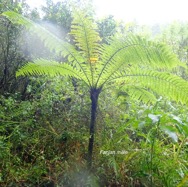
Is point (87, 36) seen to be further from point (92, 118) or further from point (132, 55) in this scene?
point (92, 118)

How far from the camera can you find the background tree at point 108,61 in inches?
86.0

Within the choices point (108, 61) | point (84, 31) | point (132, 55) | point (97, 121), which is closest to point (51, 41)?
point (84, 31)

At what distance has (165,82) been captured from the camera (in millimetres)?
2279

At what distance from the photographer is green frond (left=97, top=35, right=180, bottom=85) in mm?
2150

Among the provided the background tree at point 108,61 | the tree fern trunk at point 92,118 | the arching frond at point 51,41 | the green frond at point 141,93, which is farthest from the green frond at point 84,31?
the green frond at point 141,93

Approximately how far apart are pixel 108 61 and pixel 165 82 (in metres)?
0.59

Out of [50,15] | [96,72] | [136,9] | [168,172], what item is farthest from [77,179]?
[136,9]

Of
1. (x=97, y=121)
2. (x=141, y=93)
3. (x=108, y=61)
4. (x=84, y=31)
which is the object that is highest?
(x=84, y=31)

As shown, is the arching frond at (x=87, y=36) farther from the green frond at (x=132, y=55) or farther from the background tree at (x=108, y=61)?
the green frond at (x=132, y=55)

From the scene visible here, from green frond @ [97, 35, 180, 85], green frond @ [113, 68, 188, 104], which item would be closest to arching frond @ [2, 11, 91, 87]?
green frond @ [97, 35, 180, 85]

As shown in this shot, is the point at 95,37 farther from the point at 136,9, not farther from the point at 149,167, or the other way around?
the point at 136,9

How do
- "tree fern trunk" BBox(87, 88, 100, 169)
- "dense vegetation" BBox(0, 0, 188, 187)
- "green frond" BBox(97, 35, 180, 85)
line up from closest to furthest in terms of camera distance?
"dense vegetation" BBox(0, 0, 188, 187) < "green frond" BBox(97, 35, 180, 85) < "tree fern trunk" BBox(87, 88, 100, 169)

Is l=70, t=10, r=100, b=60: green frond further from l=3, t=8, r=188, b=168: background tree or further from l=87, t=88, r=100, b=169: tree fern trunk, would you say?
l=87, t=88, r=100, b=169: tree fern trunk

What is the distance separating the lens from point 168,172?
1.74 metres
